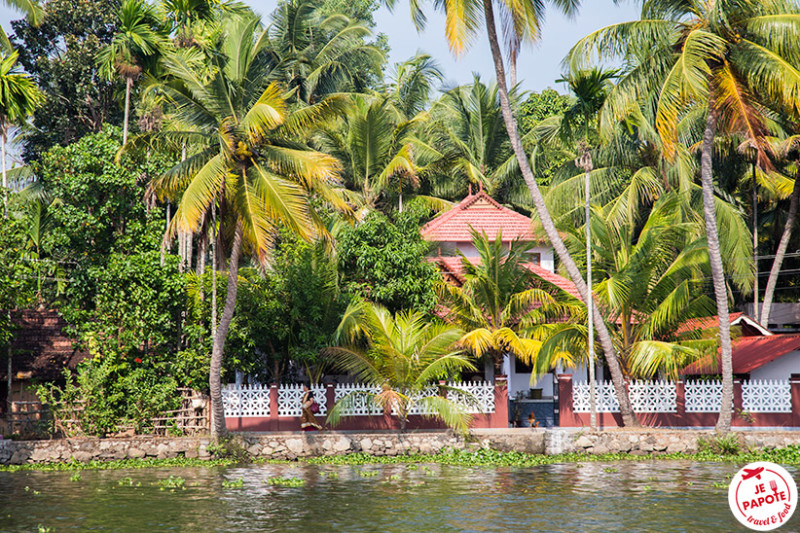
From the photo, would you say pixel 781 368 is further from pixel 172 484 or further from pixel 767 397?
pixel 172 484

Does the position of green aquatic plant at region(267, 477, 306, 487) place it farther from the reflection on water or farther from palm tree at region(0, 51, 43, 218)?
palm tree at region(0, 51, 43, 218)

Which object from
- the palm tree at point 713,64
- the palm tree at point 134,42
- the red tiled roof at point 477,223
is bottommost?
the red tiled roof at point 477,223

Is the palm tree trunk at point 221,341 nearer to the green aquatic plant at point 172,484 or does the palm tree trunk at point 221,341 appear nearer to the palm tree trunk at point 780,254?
the green aquatic plant at point 172,484

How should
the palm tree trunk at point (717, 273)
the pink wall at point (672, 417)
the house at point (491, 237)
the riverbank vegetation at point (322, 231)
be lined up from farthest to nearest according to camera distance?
the house at point (491, 237) → the pink wall at point (672, 417) → the palm tree trunk at point (717, 273) → the riverbank vegetation at point (322, 231)

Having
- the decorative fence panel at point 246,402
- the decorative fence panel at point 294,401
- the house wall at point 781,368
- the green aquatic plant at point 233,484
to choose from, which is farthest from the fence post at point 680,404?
the green aquatic plant at point 233,484

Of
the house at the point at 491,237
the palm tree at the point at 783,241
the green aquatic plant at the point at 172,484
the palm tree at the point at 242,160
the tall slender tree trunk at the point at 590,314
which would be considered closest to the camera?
the green aquatic plant at the point at 172,484

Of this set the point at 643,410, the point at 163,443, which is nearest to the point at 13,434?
the point at 163,443

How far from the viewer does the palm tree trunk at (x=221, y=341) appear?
22500 millimetres

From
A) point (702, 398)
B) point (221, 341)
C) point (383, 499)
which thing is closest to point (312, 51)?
point (221, 341)

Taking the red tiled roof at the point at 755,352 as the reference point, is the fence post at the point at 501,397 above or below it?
below

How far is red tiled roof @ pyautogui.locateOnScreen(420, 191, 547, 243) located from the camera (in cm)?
3256

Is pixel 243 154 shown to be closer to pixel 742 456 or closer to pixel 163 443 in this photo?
pixel 163 443

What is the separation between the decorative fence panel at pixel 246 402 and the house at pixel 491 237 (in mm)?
8146

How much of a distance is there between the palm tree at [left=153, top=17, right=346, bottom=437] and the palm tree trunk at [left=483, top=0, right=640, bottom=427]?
450 centimetres
